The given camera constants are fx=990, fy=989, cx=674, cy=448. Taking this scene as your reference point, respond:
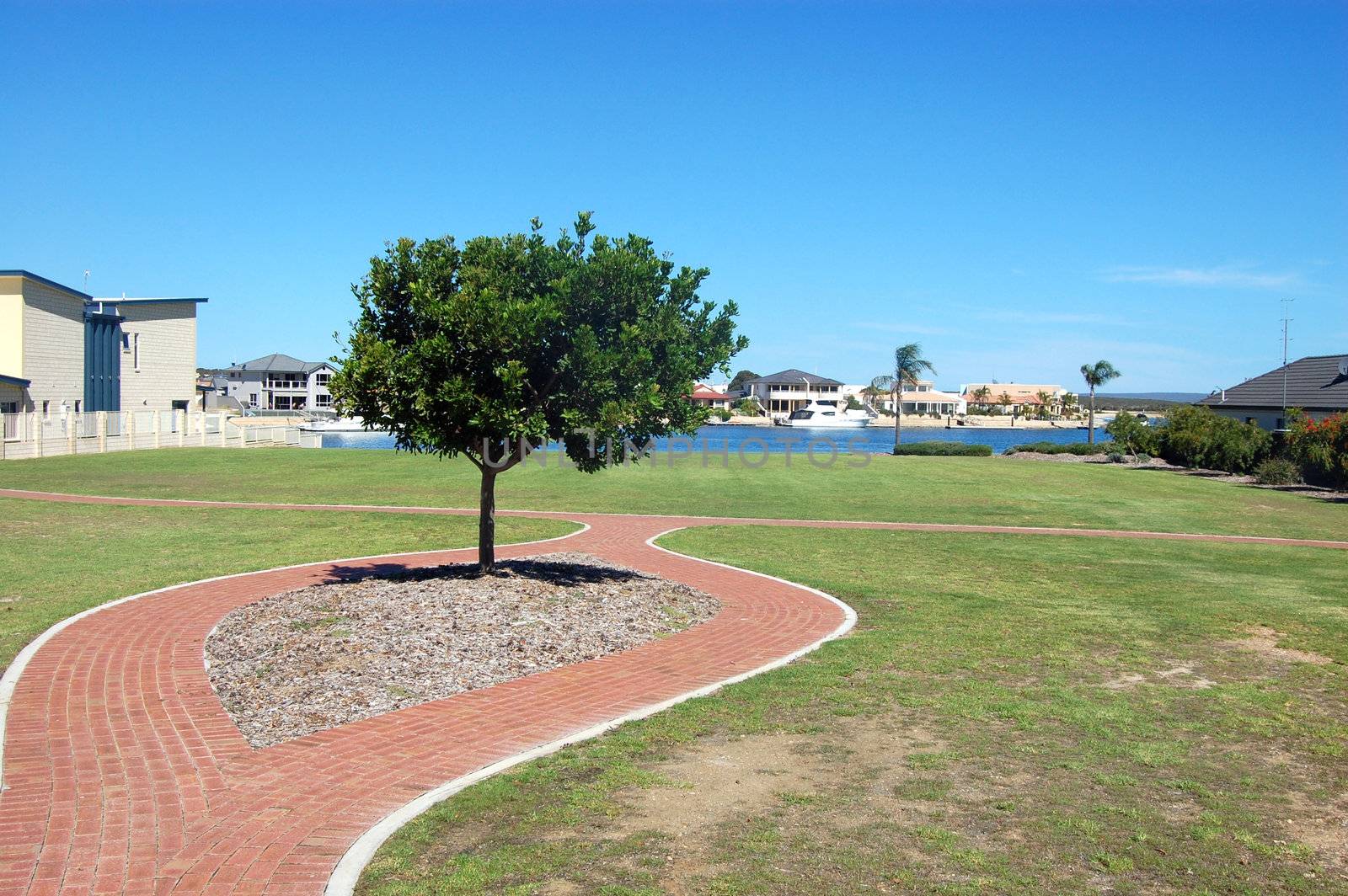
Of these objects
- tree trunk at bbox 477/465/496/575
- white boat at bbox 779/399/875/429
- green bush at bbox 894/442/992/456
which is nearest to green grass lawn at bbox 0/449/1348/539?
tree trunk at bbox 477/465/496/575

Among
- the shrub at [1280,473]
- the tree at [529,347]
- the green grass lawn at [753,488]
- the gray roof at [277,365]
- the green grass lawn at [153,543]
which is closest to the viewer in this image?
the tree at [529,347]

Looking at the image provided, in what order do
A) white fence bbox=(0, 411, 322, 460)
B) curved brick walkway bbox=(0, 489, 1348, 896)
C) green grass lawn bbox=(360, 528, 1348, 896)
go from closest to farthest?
green grass lawn bbox=(360, 528, 1348, 896), curved brick walkway bbox=(0, 489, 1348, 896), white fence bbox=(0, 411, 322, 460)

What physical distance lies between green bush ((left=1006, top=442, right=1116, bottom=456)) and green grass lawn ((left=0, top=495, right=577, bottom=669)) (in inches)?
1802

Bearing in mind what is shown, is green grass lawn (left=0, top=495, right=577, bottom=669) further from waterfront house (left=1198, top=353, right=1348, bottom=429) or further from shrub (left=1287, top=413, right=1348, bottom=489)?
waterfront house (left=1198, top=353, right=1348, bottom=429)

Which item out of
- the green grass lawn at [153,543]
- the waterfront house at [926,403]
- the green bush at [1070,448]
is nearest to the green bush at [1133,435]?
the green bush at [1070,448]

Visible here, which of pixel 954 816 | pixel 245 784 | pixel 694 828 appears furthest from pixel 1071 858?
pixel 245 784

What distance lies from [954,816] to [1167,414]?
51577mm

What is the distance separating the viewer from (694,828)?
6238mm

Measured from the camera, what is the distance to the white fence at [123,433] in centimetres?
4097

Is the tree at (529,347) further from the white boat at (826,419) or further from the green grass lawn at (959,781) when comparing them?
the white boat at (826,419)

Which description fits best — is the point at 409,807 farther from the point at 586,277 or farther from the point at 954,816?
the point at 586,277

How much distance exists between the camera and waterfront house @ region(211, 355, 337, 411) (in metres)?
124

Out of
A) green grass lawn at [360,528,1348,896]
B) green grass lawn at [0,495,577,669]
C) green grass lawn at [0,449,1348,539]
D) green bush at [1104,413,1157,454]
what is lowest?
green grass lawn at [360,528,1348,896]

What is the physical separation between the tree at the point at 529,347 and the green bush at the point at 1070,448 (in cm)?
5014
